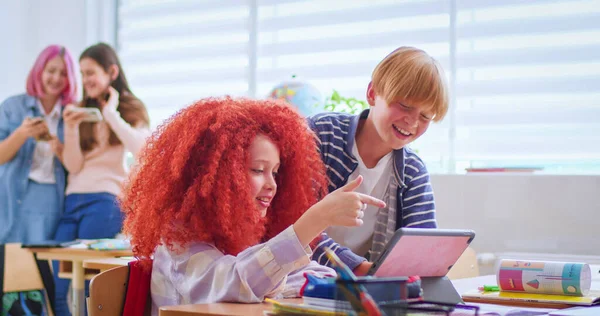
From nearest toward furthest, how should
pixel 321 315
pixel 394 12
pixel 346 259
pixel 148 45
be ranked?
pixel 321 315 → pixel 346 259 → pixel 394 12 → pixel 148 45

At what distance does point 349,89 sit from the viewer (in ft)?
13.4

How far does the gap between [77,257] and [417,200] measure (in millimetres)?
1571

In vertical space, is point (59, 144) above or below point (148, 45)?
below

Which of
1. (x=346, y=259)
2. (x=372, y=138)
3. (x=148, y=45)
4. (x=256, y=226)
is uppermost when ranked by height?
(x=148, y=45)

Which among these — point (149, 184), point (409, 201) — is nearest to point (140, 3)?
point (409, 201)

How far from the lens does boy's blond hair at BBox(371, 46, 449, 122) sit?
1.93 metres

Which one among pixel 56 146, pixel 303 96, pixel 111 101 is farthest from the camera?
pixel 56 146

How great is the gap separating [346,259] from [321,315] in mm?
779

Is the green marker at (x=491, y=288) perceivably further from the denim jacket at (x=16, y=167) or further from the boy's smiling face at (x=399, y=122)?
the denim jacket at (x=16, y=167)

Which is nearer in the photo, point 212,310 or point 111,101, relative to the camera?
point 212,310

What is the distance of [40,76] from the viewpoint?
4125 mm

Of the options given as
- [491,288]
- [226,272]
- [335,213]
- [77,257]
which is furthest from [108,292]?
[77,257]

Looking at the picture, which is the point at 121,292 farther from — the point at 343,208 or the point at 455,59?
the point at 455,59

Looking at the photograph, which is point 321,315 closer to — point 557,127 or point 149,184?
point 149,184
